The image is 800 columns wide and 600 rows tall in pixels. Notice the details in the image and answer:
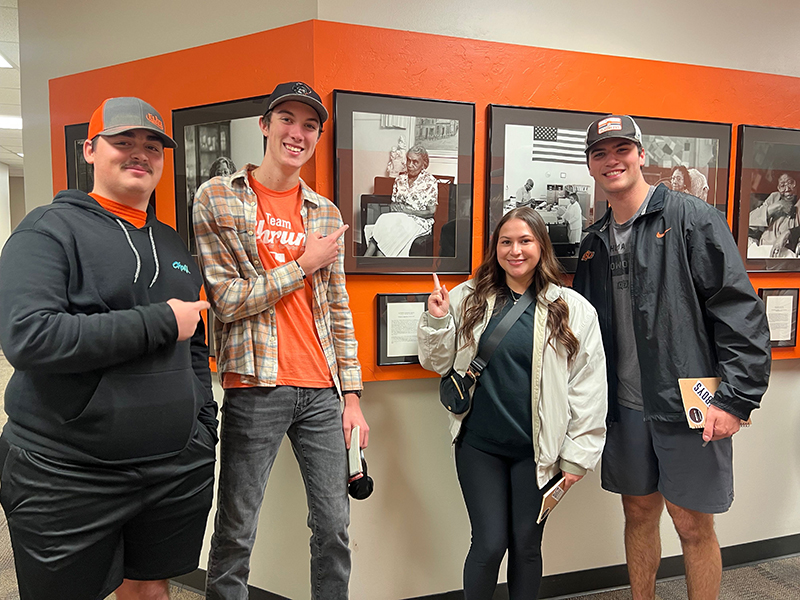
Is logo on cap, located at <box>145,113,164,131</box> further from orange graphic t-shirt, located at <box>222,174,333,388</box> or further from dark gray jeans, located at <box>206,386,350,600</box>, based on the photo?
dark gray jeans, located at <box>206,386,350,600</box>

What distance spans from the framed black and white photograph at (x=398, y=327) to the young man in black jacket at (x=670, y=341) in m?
0.77

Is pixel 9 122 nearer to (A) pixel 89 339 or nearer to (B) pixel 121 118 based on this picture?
(B) pixel 121 118

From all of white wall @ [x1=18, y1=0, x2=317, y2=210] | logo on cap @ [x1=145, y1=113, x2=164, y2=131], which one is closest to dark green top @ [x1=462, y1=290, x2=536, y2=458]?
logo on cap @ [x1=145, y1=113, x2=164, y2=131]

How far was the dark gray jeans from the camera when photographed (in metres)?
1.62

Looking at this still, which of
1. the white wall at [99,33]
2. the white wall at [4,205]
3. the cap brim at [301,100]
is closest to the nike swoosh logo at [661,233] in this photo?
the cap brim at [301,100]

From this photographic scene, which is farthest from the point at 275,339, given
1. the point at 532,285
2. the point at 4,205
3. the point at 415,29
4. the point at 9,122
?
the point at 4,205

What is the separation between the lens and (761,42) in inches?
97.2

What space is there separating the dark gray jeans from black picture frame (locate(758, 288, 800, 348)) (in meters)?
2.33

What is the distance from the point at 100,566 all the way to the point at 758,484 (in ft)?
10.1

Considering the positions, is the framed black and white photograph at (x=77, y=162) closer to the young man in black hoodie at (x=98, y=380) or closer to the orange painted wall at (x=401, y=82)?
the orange painted wall at (x=401, y=82)

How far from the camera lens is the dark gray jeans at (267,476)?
1.62m

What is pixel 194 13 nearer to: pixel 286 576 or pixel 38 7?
pixel 38 7

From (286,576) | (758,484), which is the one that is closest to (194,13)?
(286,576)

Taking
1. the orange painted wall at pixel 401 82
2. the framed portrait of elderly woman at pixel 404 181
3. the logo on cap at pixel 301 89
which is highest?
the orange painted wall at pixel 401 82
